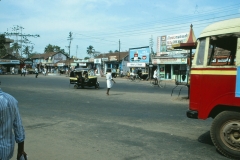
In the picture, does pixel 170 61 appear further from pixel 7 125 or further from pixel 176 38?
pixel 7 125

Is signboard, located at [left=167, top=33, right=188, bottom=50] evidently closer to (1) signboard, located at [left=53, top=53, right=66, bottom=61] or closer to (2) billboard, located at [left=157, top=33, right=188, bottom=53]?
(2) billboard, located at [left=157, top=33, right=188, bottom=53]

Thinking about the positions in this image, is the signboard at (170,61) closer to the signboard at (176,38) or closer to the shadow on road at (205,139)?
the signboard at (176,38)

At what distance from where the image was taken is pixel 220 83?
4879mm

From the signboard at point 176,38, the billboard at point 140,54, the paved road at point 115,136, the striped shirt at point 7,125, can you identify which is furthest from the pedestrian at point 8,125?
the billboard at point 140,54

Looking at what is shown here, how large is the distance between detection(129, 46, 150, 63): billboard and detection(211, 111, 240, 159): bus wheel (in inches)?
1515

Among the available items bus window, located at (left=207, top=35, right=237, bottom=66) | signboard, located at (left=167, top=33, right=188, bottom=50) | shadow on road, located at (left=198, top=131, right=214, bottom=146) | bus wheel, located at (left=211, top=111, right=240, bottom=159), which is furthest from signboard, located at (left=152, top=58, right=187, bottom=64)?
bus wheel, located at (left=211, top=111, right=240, bottom=159)

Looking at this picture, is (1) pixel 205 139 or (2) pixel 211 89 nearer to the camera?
(2) pixel 211 89

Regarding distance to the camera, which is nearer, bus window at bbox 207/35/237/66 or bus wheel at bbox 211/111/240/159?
bus wheel at bbox 211/111/240/159

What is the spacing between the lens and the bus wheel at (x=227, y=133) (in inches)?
179

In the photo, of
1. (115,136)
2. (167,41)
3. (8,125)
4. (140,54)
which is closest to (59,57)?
(140,54)

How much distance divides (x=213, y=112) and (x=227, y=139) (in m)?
0.74

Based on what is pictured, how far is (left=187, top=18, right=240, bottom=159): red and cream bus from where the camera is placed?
4.63 meters

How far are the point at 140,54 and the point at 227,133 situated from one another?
40429mm

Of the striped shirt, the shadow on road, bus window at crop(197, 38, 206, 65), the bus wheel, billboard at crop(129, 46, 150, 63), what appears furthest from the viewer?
billboard at crop(129, 46, 150, 63)
